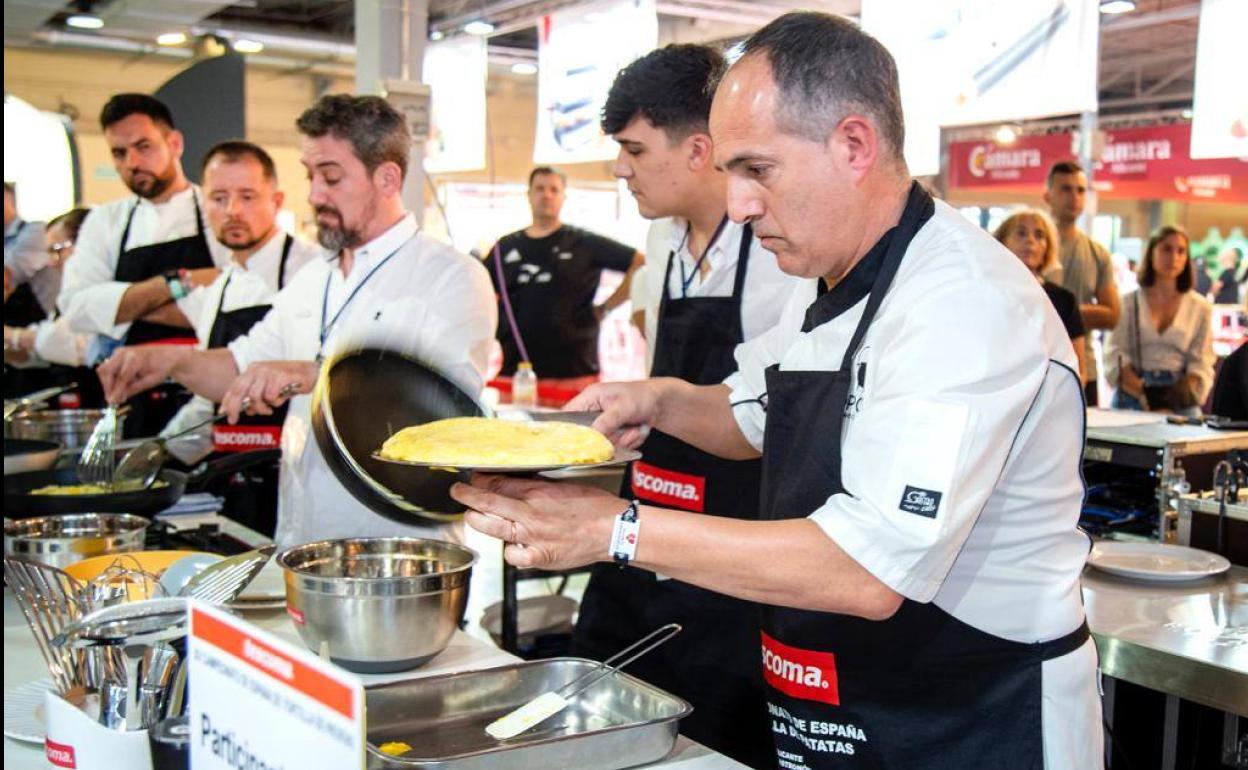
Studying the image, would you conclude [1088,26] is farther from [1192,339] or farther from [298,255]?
[298,255]

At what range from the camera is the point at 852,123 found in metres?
1.45

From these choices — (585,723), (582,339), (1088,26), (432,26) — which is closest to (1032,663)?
(585,723)

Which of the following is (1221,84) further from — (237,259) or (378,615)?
(378,615)

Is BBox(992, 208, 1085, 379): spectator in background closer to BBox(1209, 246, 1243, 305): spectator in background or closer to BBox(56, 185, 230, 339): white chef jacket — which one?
BBox(56, 185, 230, 339): white chef jacket

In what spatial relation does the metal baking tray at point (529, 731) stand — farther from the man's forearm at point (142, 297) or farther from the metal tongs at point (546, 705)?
the man's forearm at point (142, 297)

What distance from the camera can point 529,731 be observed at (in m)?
1.55

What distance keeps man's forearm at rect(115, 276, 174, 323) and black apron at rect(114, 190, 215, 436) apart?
8 centimetres

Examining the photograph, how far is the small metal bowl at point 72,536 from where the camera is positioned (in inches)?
83.6

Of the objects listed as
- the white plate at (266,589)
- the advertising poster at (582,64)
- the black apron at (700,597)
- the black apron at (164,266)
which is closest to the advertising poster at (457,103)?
the advertising poster at (582,64)

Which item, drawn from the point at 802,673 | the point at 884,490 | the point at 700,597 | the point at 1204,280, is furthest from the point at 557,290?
the point at 1204,280

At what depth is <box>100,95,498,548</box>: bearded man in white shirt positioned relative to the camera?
9.11 feet

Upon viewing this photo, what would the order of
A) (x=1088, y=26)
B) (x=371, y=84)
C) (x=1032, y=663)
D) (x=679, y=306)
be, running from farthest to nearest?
1. (x=371, y=84)
2. (x=1088, y=26)
3. (x=679, y=306)
4. (x=1032, y=663)

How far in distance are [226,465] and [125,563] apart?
0.90 m

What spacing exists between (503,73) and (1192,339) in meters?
9.46
